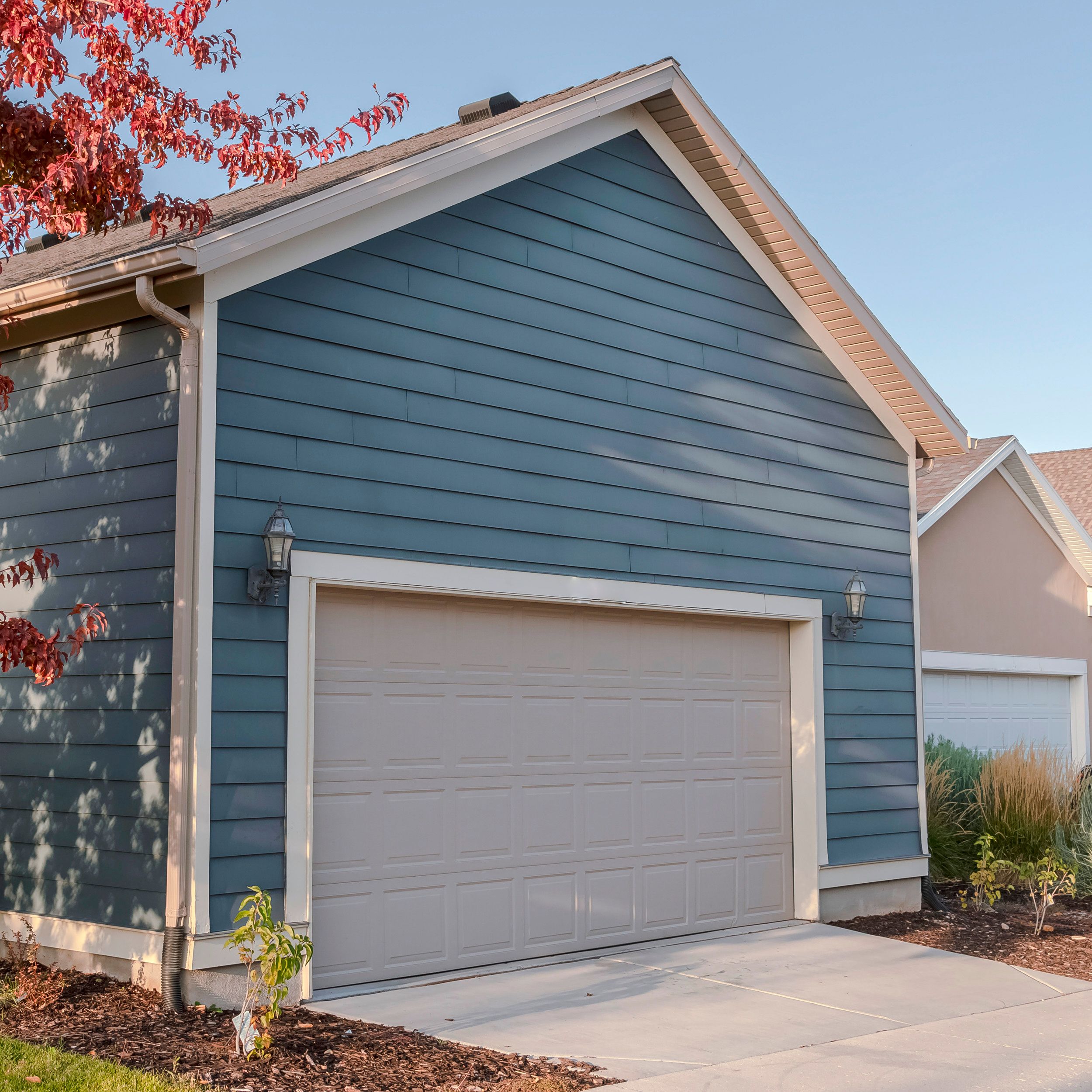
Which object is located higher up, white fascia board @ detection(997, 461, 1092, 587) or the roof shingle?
the roof shingle

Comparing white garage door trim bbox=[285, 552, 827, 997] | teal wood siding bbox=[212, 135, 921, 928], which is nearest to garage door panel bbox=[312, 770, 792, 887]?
white garage door trim bbox=[285, 552, 827, 997]

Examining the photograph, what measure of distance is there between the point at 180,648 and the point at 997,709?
1029 centimetres

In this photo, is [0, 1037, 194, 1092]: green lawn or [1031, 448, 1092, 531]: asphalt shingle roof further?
[1031, 448, 1092, 531]: asphalt shingle roof

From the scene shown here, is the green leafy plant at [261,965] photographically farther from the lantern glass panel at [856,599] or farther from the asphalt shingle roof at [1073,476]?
the asphalt shingle roof at [1073,476]

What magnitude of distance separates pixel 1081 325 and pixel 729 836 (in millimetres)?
13072

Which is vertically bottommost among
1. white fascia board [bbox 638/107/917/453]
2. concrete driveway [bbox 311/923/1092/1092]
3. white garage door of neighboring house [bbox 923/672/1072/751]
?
concrete driveway [bbox 311/923/1092/1092]

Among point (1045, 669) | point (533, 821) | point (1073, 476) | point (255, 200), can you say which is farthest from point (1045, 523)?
point (255, 200)

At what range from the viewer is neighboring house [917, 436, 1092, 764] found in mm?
13000

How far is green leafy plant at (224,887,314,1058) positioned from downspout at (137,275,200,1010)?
30cm

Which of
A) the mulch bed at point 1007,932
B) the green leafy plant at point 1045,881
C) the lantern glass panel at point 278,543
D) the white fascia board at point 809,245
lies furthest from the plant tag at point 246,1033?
the white fascia board at point 809,245

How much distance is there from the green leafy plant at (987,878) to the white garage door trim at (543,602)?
150cm

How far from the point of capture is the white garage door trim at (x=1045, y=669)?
42.4 ft

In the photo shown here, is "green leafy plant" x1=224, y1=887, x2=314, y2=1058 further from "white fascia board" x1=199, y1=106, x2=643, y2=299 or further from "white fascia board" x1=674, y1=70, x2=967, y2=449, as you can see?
"white fascia board" x1=674, y1=70, x2=967, y2=449

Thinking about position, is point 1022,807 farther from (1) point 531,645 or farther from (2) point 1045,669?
(1) point 531,645
